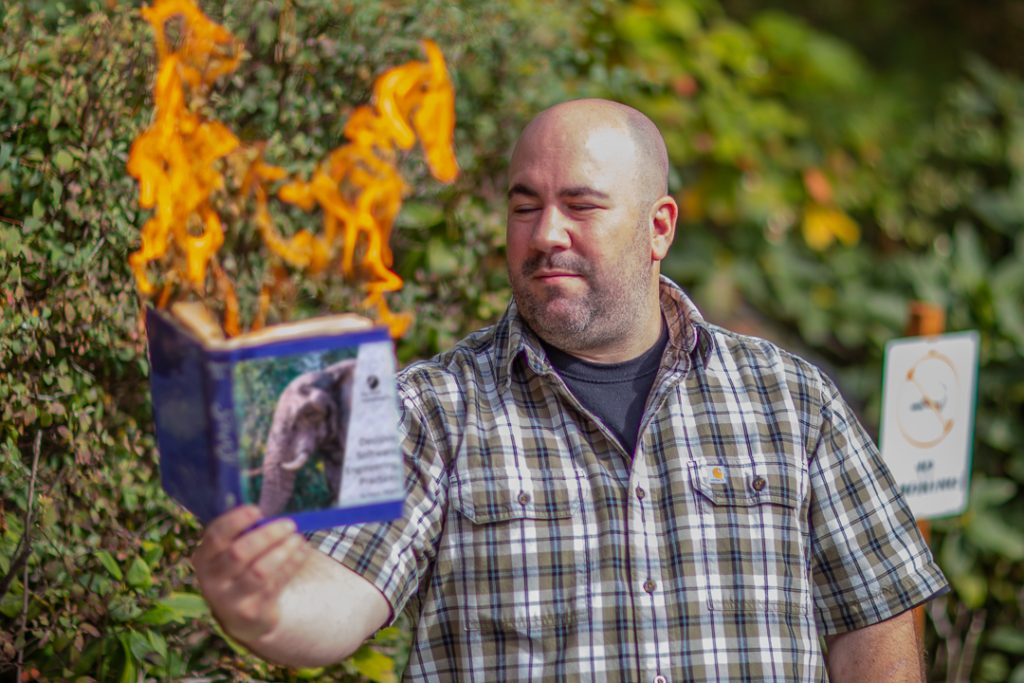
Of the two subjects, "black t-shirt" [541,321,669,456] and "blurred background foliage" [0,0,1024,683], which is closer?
"black t-shirt" [541,321,669,456]

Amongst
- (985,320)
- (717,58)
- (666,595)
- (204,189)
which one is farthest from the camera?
(717,58)

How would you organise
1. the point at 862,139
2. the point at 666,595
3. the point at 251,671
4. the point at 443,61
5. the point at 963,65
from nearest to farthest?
the point at 666,595 → the point at 251,671 → the point at 443,61 → the point at 862,139 → the point at 963,65

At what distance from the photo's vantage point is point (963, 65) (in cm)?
933

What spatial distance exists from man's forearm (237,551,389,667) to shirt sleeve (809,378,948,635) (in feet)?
3.25

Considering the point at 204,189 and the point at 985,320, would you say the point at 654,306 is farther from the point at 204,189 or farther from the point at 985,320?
the point at 985,320

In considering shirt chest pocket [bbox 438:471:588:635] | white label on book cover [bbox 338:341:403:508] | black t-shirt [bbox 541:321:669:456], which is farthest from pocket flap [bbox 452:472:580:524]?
white label on book cover [bbox 338:341:403:508]

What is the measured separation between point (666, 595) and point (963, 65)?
25.9 feet

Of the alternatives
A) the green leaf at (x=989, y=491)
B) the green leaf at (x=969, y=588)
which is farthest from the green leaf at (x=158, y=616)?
the green leaf at (x=989, y=491)

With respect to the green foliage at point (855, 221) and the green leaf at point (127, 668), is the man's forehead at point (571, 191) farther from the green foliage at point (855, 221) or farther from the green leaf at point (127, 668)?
the green foliage at point (855, 221)

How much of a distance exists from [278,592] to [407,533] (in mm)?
380

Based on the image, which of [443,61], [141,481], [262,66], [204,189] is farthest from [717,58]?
[141,481]

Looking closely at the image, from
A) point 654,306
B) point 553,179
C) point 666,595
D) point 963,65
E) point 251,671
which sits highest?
point 963,65

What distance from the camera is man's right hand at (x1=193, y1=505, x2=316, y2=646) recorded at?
195 cm

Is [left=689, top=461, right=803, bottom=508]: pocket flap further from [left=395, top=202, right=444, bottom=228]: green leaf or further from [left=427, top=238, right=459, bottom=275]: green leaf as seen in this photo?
[left=395, top=202, right=444, bottom=228]: green leaf
